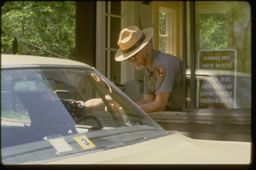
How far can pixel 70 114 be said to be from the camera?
8.41 ft

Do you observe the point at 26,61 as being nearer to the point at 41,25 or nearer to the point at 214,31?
the point at 41,25

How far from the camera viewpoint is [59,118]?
2428 mm

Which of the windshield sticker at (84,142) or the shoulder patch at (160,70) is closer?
the windshield sticker at (84,142)

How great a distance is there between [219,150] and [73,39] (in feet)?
16.7

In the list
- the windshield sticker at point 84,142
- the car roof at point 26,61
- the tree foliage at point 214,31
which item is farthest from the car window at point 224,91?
the windshield sticker at point 84,142

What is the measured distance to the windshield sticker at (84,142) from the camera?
2.31 metres

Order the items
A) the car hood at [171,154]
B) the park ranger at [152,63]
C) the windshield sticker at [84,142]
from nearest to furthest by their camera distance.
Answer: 1. the car hood at [171,154]
2. the windshield sticker at [84,142]
3. the park ranger at [152,63]

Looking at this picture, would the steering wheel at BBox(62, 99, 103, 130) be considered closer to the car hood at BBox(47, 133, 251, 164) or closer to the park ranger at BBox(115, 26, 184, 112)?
the car hood at BBox(47, 133, 251, 164)

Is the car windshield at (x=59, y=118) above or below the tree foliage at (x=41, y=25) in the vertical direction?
below

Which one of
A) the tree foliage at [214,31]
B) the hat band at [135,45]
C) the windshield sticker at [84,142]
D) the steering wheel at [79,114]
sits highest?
the tree foliage at [214,31]

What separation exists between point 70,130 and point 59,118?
9 cm

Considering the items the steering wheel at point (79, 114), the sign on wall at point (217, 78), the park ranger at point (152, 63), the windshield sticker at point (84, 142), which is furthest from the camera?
the sign on wall at point (217, 78)

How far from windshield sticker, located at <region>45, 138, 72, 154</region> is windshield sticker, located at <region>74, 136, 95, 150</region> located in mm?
75

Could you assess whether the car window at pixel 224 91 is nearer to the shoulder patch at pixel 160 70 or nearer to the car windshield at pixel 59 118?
the shoulder patch at pixel 160 70
